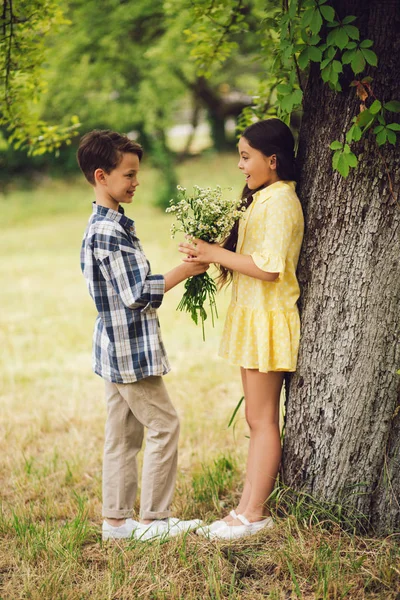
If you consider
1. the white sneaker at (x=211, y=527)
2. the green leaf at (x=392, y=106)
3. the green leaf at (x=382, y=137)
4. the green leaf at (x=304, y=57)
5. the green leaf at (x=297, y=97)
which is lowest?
the white sneaker at (x=211, y=527)

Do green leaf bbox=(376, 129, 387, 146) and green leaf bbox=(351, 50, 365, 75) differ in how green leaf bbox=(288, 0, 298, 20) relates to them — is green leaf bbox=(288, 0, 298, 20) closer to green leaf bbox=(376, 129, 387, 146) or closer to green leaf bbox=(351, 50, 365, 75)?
green leaf bbox=(351, 50, 365, 75)

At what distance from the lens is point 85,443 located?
16.0 feet

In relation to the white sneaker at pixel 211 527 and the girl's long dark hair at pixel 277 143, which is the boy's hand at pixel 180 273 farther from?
the white sneaker at pixel 211 527

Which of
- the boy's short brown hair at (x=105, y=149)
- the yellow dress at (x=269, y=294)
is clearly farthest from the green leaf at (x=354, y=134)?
the boy's short brown hair at (x=105, y=149)

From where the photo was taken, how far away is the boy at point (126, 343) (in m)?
3.00

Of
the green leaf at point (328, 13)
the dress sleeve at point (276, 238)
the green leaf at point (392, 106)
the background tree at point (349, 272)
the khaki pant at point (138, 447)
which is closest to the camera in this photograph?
the green leaf at point (328, 13)

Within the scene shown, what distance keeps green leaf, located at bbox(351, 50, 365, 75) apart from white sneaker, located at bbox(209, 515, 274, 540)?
2.07m

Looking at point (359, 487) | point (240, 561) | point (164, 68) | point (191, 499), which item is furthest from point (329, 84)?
point (164, 68)

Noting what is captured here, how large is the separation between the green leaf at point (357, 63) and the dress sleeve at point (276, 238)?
2.16 feet

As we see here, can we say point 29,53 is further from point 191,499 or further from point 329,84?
point 191,499

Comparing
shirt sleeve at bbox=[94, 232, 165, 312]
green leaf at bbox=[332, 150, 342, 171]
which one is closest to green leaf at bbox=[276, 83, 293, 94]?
green leaf at bbox=[332, 150, 342, 171]

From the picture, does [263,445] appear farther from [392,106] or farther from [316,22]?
[316,22]

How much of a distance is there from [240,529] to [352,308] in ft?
3.87

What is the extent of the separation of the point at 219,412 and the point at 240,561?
2.49m
